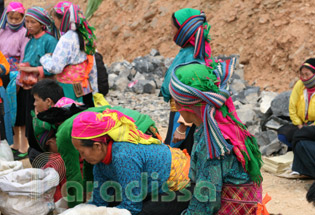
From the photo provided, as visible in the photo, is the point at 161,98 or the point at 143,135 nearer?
the point at 143,135

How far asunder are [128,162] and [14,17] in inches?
139

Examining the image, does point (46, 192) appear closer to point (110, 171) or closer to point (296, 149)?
point (110, 171)

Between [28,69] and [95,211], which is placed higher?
[28,69]

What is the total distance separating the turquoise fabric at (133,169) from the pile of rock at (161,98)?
309 cm

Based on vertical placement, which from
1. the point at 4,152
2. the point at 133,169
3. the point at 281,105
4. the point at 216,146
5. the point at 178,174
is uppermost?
the point at 216,146

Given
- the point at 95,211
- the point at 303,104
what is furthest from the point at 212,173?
the point at 303,104

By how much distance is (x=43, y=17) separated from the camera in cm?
546

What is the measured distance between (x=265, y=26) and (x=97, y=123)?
931 centimetres

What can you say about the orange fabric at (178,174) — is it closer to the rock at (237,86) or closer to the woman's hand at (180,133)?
the woman's hand at (180,133)

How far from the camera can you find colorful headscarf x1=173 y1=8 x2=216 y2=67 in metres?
4.31

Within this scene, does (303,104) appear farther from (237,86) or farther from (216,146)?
(237,86)

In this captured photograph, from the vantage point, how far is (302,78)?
220 inches

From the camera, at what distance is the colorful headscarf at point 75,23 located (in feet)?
16.4

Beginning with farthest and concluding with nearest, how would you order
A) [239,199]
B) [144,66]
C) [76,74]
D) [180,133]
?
[144,66] < [76,74] < [180,133] < [239,199]
